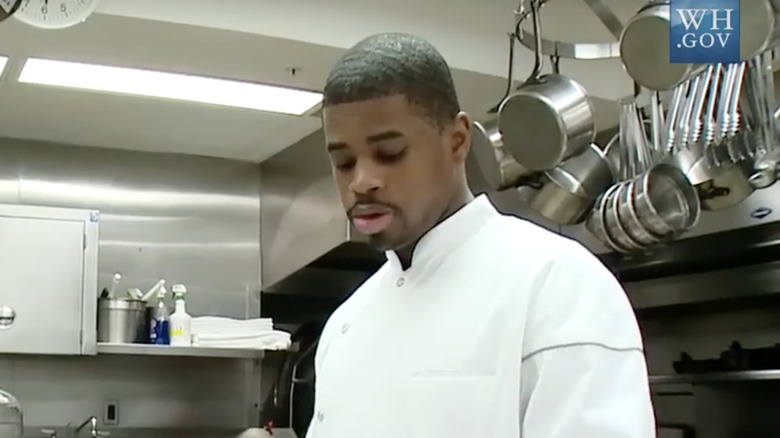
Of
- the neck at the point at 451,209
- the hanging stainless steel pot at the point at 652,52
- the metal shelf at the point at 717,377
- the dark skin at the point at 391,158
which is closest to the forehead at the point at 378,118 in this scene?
the dark skin at the point at 391,158

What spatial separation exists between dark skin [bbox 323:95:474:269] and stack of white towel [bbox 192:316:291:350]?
2569 mm

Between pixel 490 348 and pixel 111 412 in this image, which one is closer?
pixel 490 348

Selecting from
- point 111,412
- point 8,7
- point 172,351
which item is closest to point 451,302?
point 8,7

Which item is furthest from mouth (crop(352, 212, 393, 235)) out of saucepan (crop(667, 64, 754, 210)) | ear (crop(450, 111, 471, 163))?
saucepan (crop(667, 64, 754, 210))

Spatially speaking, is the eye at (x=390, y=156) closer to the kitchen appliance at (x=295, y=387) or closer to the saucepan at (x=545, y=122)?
the saucepan at (x=545, y=122)

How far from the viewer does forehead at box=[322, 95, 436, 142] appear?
3.64ft

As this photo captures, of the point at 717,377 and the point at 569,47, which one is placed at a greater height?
the point at 569,47

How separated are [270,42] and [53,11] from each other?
777mm

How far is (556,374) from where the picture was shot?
101 cm

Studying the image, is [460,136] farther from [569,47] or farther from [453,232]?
[569,47]

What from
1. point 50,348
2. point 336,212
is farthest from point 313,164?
point 50,348

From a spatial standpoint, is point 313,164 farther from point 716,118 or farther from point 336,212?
point 716,118

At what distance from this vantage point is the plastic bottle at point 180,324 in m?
3.61

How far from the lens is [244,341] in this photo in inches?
144
